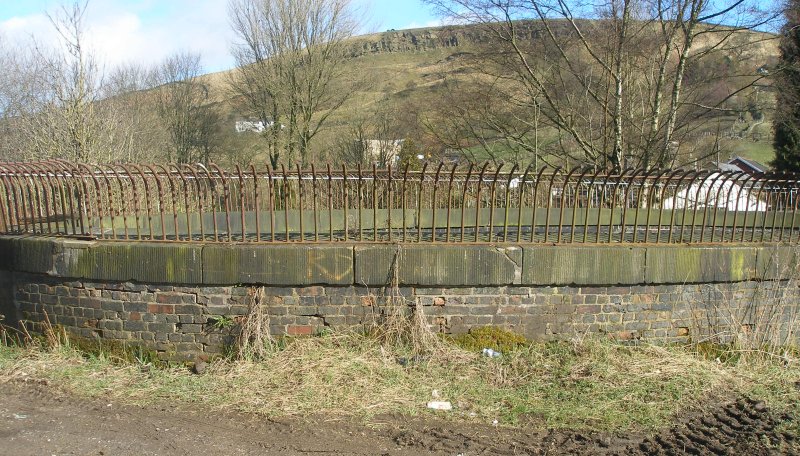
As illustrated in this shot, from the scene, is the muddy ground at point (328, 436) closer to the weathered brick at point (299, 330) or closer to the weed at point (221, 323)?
the weed at point (221, 323)

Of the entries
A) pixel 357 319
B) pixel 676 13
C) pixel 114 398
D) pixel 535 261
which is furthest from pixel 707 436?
pixel 676 13

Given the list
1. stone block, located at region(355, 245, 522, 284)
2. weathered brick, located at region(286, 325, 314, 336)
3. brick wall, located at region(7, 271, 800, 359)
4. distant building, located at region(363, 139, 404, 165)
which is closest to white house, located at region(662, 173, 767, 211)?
brick wall, located at region(7, 271, 800, 359)

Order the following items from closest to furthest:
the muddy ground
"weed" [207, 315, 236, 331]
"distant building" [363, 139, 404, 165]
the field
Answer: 1. the muddy ground
2. the field
3. "weed" [207, 315, 236, 331]
4. "distant building" [363, 139, 404, 165]

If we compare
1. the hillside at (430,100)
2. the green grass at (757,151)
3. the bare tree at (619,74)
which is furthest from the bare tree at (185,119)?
the green grass at (757,151)

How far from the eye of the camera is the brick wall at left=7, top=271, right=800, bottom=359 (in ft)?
17.7

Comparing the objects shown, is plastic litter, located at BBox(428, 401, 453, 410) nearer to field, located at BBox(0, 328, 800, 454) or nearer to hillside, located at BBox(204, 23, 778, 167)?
field, located at BBox(0, 328, 800, 454)

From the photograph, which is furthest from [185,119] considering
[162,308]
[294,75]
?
[162,308]

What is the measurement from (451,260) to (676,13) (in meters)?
12.0

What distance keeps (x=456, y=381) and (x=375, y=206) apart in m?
1.74

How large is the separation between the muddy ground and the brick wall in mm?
1041

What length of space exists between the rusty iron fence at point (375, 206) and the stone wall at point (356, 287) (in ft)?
0.90

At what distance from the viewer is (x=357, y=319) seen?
17.8 ft

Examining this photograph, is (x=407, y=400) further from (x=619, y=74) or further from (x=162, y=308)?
(x=619, y=74)

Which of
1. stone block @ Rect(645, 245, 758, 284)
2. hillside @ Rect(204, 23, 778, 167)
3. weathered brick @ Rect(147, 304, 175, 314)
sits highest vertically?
hillside @ Rect(204, 23, 778, 167)
